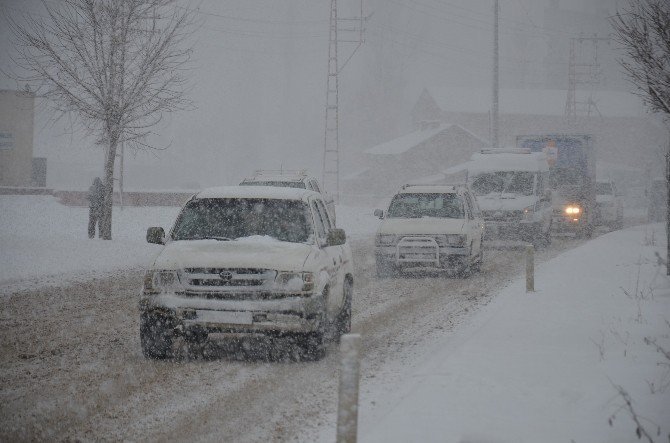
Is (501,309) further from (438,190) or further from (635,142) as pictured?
(635,142)

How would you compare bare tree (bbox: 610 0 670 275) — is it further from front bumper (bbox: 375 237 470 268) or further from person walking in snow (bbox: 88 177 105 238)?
person walking in snow (bbox: 88 177 105 238)

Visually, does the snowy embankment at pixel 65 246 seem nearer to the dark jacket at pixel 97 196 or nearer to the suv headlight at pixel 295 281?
the dark jacket at pixel 97 196

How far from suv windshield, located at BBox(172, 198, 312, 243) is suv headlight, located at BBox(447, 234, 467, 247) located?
314 inches

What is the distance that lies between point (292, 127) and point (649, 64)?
5823 inches

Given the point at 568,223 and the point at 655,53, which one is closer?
the point at 655,53

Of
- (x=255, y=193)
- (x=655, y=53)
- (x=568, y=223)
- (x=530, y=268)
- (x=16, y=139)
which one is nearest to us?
(x=255, y=193)

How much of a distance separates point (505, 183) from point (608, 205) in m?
11.7

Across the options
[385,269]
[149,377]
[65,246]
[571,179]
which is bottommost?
[149,377]

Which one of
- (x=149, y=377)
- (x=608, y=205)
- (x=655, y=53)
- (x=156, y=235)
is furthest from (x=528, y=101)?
(x=149, y=377)

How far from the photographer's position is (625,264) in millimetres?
18656

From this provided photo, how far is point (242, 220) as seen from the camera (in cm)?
1000

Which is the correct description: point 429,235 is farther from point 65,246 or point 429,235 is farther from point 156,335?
point 65,246

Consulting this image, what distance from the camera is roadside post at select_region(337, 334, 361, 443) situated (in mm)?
5359

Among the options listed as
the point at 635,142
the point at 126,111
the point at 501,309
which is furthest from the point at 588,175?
the point at 635,142
